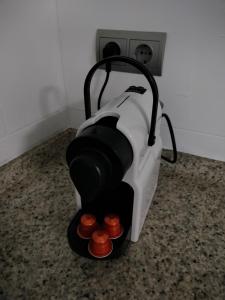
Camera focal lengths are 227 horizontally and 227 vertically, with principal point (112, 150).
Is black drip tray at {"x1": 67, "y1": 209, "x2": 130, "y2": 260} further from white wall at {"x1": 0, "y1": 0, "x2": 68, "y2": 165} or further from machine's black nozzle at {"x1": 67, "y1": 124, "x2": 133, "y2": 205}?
white wall at {"x1": 0, "y1": 0, "x2": 68, "y2": 165}

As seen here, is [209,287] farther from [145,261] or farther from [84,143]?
[84,143]

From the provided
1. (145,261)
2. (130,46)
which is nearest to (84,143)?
(145,261)

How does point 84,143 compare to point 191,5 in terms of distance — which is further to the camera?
point 191,5

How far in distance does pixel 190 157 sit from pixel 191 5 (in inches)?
14.8

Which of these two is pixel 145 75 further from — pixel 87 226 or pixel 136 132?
pixel 87 226

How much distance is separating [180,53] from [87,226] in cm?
45

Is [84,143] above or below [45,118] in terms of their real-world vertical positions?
above

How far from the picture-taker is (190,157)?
652mm

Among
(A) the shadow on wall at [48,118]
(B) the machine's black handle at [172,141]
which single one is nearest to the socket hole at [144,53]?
(B) the machine's black handle at [172,141]

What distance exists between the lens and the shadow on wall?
0.65 metres

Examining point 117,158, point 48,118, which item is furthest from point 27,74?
point 117,158

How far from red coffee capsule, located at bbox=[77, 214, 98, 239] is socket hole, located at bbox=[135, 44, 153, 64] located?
0.41m

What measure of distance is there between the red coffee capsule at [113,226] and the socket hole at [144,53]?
0.40m

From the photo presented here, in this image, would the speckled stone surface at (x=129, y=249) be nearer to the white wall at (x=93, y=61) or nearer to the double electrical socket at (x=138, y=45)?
the white wall at (x=93, y=61)
